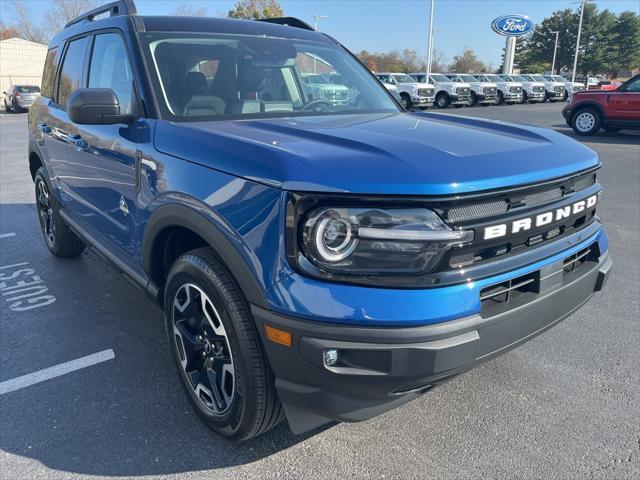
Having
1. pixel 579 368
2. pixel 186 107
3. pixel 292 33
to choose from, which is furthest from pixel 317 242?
pixel 292 33

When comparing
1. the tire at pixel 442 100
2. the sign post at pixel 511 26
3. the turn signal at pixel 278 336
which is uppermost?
the sign post at pixel 511 26

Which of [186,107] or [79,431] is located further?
[186,107]

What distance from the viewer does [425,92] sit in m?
25.6

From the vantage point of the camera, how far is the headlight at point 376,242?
1808 millimetres

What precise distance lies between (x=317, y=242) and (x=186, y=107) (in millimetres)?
1361

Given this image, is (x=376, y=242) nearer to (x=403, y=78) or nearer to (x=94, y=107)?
(x=94, y=107)

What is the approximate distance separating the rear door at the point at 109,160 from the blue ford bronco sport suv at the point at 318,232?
0.08ft

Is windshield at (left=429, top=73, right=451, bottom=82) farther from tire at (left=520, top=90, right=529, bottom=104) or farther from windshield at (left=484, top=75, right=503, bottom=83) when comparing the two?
tire at (left=520, top=90, right=529, bottom=104)

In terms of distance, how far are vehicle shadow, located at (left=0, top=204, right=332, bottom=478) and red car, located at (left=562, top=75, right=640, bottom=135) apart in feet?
43.3

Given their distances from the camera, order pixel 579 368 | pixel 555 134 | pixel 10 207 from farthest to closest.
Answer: pixel 10 207, pixel 579 368, pixel 555 134

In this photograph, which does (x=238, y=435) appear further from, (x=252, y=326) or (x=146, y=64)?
A: (x=146, y=64)

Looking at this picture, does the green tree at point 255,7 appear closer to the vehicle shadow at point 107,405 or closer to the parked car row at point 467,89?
the parked car row at point 467,89

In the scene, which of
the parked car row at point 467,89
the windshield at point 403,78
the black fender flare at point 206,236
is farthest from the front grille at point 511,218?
the windshield at point 403,78

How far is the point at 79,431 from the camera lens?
252 centimetres
